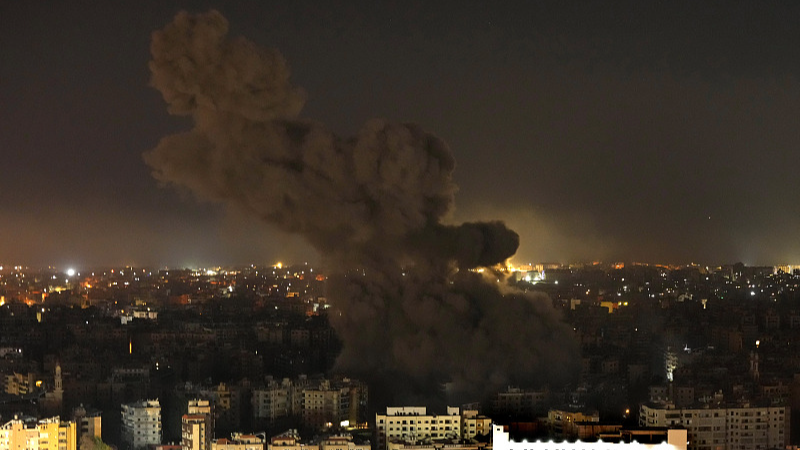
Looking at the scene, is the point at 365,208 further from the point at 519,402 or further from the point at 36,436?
the point at 36,436

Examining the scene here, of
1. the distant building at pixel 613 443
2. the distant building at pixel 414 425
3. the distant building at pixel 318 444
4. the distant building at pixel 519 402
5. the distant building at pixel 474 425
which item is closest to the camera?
the distant building at pixel 613 443

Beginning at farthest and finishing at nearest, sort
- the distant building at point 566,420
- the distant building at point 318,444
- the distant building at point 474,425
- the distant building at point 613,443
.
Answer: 1. the distant building at point 474,425
2. the distant building at point 318,444
3. the distant building at point 566,420
4. the distant building at point 613,443

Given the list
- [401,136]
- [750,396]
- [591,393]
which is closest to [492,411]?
[591,393]

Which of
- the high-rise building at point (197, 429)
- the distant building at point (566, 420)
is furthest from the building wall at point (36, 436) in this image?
the distant building at point (566, 420)

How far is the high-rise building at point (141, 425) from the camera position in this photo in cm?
1010

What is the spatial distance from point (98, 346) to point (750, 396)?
7.02 metres

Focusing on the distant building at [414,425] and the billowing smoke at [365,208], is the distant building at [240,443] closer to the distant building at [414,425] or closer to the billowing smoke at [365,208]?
the distant building at [414,425]

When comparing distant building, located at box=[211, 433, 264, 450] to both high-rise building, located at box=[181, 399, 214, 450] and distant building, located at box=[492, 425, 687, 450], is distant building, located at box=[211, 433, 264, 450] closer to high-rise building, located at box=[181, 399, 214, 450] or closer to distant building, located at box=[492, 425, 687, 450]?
high-rise building, located at box=[181, 399, 214, 450]

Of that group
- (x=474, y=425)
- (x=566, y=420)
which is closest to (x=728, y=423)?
(x=566, y=420)

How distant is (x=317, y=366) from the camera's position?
12969 millimetres

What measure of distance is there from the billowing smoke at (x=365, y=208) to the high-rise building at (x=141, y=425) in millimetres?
2233

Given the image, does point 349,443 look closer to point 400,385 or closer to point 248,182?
point 400,385

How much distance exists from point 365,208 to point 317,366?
1.64 metres

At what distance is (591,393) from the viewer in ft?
36.4
